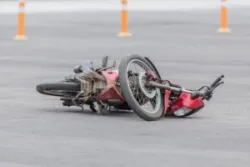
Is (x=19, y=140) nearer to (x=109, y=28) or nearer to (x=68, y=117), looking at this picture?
(x=68, y=117)

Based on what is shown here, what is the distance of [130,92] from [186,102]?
28.1 inches

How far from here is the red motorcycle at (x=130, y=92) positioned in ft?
34.8

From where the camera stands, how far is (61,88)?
36.3ft

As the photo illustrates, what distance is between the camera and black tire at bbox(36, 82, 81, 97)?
11016 mm

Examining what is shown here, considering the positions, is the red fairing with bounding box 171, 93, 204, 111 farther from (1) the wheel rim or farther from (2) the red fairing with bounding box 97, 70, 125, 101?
(2) the red fairing with bounding box 97, 70, 125, 101

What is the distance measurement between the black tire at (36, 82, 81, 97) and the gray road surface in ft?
0.77

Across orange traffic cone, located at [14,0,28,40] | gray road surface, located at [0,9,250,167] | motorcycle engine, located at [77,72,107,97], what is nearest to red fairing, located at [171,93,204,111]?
gray road surface, located at [0,9,250,167]

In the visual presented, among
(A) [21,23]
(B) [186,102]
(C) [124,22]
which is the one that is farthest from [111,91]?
(C) [124,22]

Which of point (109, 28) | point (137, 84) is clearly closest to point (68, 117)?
point (137, 84)

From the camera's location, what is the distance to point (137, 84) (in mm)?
10609

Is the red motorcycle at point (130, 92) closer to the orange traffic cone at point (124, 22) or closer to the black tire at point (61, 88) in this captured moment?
the black tire at point (61, 88)

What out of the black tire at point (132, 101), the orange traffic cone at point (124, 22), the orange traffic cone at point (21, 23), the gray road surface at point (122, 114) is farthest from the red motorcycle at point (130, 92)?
the orange traffic cone at point (124, 22)

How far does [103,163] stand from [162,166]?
1.55ft

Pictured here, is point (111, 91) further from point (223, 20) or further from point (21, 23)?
point (223, 20)
